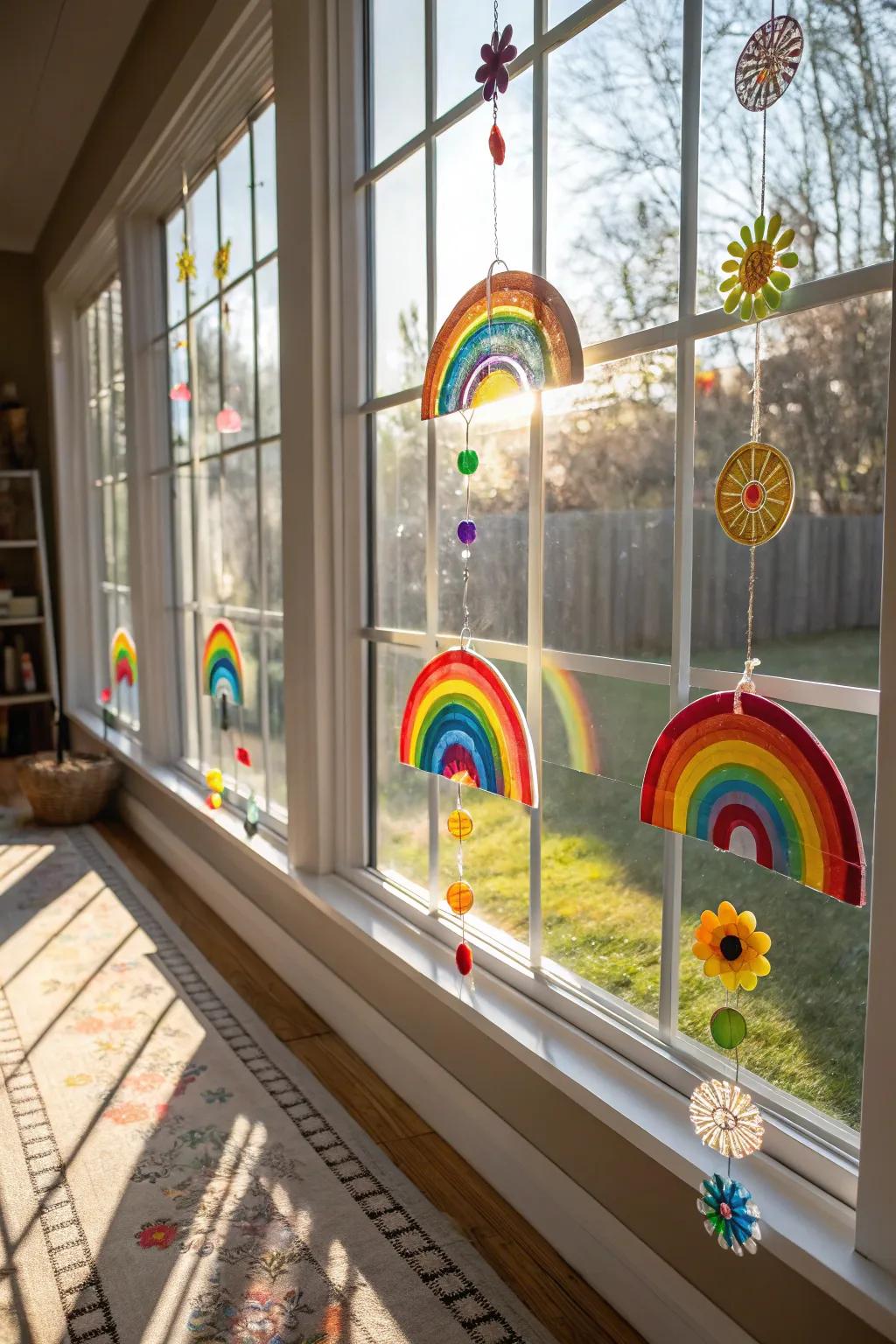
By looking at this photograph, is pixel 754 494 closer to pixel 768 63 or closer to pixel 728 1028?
pixel 768 63

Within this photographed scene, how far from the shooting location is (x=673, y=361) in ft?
4.42

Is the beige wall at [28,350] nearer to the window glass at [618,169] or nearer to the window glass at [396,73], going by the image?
the window glass at [396,73]

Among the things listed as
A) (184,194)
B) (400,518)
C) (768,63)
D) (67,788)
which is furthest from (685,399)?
(67,788)

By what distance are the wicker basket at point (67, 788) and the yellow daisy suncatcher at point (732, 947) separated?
339cm

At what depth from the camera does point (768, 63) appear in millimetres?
1087

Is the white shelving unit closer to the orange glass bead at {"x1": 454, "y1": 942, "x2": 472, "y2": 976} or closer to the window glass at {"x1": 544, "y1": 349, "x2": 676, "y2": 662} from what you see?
the orange glass bead at {"x1": 454, "y1": 942, "x2": 472, "y2": 976}

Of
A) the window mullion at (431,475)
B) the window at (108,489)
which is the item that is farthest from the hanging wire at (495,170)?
the window at (108,489)

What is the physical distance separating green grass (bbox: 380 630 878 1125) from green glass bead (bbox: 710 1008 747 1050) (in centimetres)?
8

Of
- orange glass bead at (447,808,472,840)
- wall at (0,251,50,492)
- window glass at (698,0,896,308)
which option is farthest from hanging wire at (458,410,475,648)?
wall at (0,251,50,492)

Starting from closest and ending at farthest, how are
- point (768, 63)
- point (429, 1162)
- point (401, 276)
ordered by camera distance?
point (768, 63)
point (429, 1162)
point (401, 276)

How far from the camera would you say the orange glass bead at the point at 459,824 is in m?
1.76

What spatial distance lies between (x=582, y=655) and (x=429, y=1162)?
932 mm

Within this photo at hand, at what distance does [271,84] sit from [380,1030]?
2.22 metres

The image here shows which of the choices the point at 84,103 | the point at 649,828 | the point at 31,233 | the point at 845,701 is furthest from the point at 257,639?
the point at 31,233
